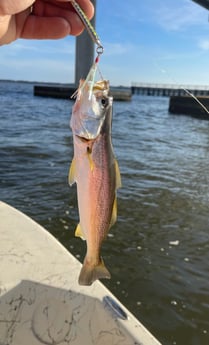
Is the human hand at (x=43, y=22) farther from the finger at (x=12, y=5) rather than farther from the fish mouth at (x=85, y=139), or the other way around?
the fish mouth at (x=85, y=139)

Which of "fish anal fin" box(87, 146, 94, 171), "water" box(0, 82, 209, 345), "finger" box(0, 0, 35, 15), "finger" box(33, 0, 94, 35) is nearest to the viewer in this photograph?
"fish anal fin" box(87, 146, 94, 171)

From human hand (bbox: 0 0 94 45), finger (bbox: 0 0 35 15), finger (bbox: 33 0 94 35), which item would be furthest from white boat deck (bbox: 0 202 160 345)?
finger (bbox: 0 0 35 15)

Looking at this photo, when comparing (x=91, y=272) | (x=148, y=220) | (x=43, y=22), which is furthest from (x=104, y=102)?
(x=148, y=220)

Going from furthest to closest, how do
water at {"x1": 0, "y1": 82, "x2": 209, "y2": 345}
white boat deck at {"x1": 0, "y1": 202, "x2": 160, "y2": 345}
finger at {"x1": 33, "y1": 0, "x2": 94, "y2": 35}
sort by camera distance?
1. water at {"x1": 0, "y1": 82, "x2": 209, "y2": 345}
2. white boat deck at {"x1": 0, "y1": 202, "x2": 160, "y2": 345}
3. finger at {"x1": 33, "y1": 0, "x2": 94, "y2": 35}

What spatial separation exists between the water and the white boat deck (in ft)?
5.11

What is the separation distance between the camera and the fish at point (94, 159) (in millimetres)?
1877

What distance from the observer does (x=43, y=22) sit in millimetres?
2596

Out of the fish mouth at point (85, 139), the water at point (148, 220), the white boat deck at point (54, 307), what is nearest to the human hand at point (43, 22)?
the fish mouth at point (85, 139)

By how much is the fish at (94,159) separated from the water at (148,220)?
2.95m

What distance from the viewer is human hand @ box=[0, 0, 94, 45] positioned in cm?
253

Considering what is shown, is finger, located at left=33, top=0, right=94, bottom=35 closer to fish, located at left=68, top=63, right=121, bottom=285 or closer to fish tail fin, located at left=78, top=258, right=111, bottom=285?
fish, located at left=68, top=63, right=121, bottom=285

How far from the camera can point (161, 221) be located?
762 cm

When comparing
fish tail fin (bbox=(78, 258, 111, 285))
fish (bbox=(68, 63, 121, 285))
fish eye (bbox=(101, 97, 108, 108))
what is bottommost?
fish tail fin (bbox=(78, 258, 111, 285))

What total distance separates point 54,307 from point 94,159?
1818mm
